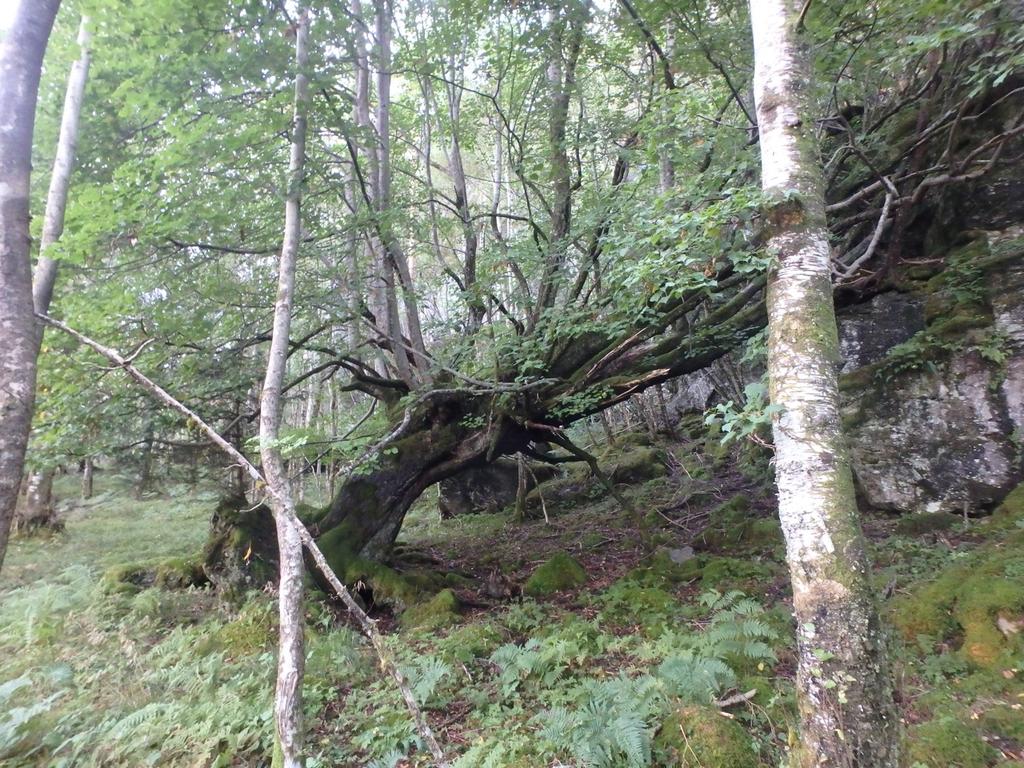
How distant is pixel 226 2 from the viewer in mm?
5750

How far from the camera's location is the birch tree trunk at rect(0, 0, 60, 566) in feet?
9.12

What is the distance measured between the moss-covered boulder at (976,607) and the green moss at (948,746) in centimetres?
95

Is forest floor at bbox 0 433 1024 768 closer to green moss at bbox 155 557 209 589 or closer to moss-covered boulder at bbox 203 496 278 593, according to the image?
green moss at bbox 155 557 209 589

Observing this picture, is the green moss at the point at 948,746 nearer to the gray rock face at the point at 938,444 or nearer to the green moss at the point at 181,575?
the gray rock face at the point at 938,444

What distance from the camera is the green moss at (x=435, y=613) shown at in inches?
253

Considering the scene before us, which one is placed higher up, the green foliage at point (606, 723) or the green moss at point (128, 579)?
the green moss at point (128, 579)

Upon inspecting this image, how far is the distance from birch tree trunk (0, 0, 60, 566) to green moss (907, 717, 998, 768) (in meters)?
5.24

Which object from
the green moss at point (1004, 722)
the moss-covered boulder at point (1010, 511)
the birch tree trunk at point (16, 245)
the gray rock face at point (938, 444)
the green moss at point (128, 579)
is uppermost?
the birch tree trunk at point (16, 245)

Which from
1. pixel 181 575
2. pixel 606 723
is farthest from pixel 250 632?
pixel 606 723

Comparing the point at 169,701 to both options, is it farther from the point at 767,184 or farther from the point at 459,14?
the point at 459,14

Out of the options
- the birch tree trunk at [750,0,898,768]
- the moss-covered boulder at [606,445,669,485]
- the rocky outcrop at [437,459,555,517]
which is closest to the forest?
the birch tree trunk at [750,0,898,768]

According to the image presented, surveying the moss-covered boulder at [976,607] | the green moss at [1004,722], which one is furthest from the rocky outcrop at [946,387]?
the green moss at [1004,722]

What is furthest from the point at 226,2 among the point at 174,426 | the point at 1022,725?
the point at 1022,725

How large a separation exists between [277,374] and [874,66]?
757cm
